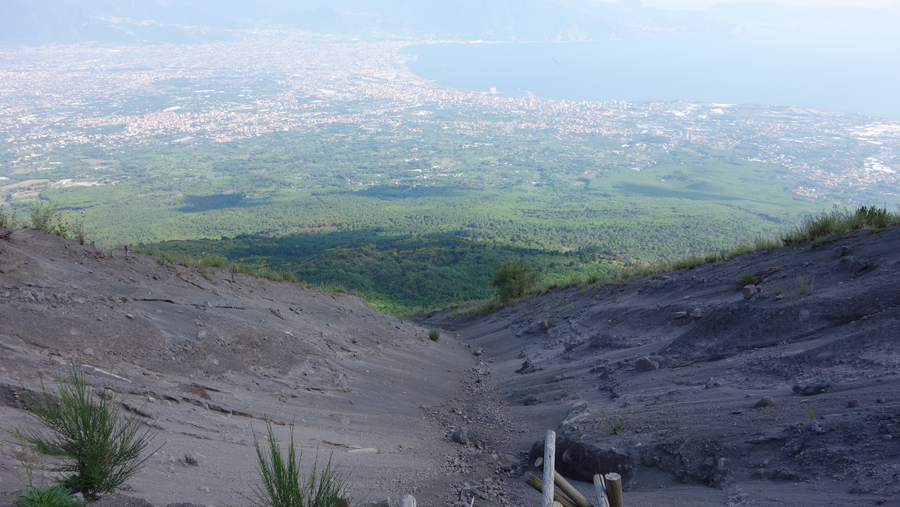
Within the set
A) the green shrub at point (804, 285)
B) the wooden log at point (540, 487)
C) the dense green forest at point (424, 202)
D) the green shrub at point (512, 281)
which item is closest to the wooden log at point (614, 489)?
the wooden log at point (540, 487)

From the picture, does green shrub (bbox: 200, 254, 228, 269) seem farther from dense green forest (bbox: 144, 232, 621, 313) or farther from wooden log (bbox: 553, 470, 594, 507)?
wooden log (bbox: 553, 470, 594, 507)

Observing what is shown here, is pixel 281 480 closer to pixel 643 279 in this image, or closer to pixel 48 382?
pixel 48 382

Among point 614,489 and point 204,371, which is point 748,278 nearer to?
point 614,489

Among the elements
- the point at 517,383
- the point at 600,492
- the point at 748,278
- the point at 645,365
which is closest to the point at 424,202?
the point at 517,383

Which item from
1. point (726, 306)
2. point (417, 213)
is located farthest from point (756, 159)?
point (726, 306)

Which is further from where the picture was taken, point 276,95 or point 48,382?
point 276,95

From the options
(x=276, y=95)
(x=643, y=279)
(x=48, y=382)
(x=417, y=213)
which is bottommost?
(x=417, y=213)

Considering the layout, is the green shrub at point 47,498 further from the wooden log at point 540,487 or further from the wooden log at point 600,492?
the wooden log at point 600,492
